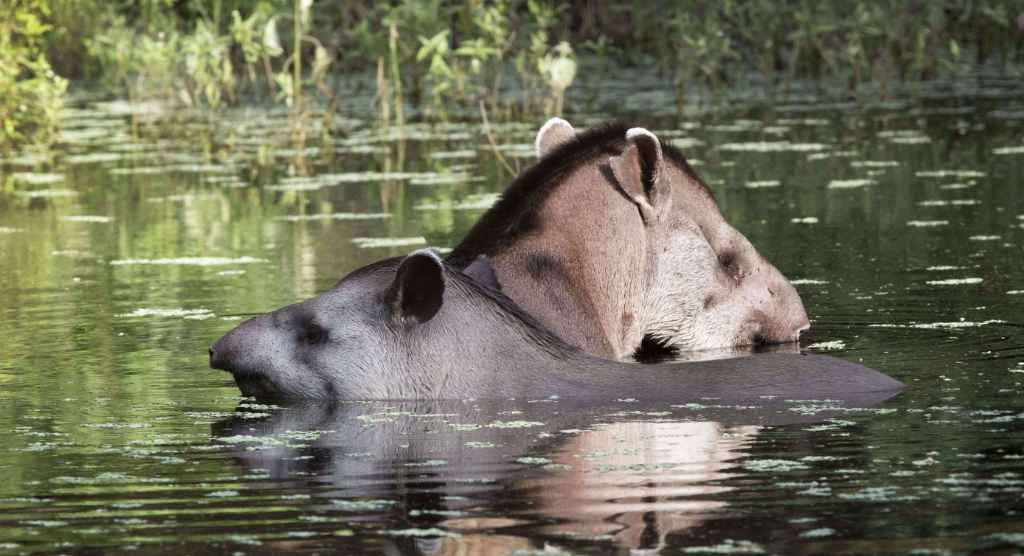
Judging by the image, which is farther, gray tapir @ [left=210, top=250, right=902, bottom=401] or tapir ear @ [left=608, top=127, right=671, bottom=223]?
tapir ear @ [left=608, top=127, right=671, bottom=223]

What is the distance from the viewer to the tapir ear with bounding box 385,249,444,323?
6469 millimetres

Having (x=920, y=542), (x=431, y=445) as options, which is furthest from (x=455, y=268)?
(x=920, y=542)

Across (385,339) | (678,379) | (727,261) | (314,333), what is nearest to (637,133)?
(727,261)

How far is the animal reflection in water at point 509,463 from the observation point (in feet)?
16.0

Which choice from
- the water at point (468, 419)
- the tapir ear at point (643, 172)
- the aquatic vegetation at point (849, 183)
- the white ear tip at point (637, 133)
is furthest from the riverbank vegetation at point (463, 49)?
the white ear tip at point (637, 133)

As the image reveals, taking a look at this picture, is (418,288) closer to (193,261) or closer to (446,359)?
(446,359)

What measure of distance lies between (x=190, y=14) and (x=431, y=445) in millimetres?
16955

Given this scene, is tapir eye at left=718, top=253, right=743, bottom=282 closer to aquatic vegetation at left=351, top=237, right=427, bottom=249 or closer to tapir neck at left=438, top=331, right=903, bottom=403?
tapir neck at left=438, top=331, right=903, bottom=403

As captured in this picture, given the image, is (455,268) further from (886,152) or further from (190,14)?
(190,14)

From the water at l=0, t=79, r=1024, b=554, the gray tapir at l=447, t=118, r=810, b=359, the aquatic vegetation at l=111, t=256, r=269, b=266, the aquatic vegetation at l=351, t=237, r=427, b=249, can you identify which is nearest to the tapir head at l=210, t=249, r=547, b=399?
the water at l=0, t=79, r=1024, b=554

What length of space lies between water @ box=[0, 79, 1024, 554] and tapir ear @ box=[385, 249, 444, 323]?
1.03ft

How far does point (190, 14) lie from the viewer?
879 inches

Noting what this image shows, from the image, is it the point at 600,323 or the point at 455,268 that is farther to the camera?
the point at 600,323

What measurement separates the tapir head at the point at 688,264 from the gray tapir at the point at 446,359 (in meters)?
1.05
